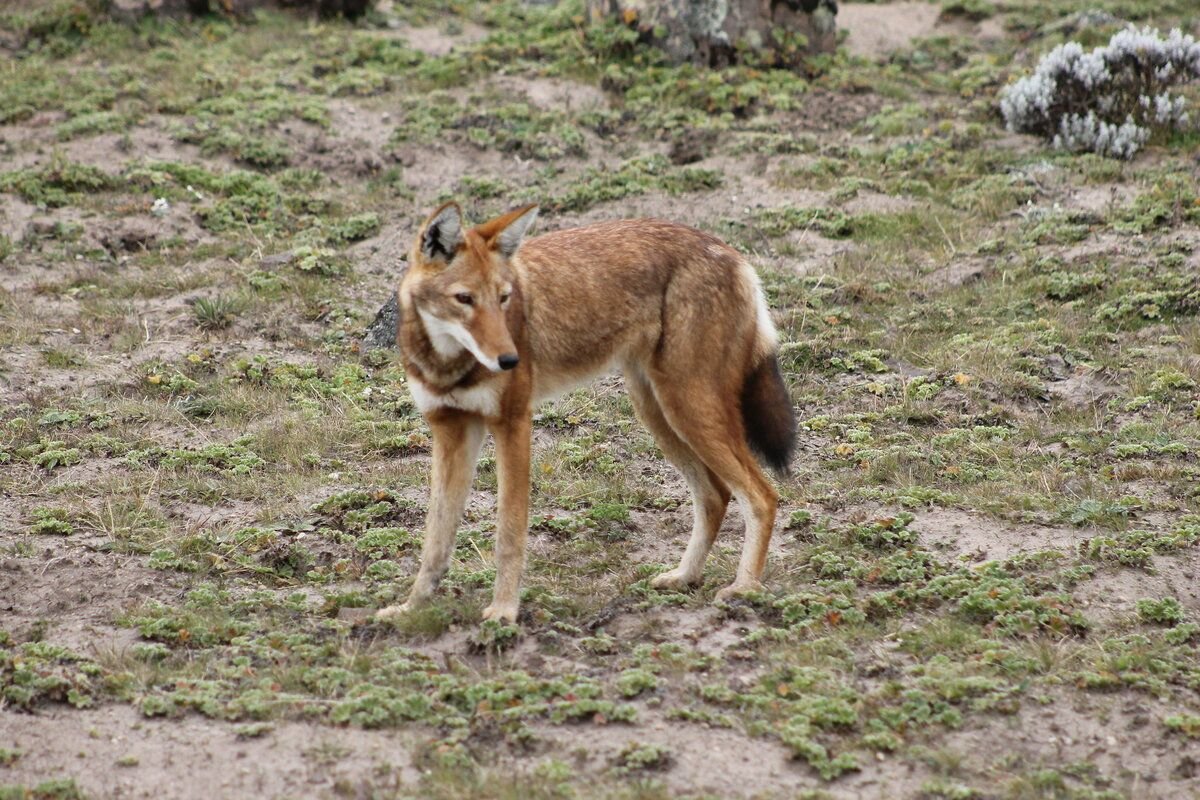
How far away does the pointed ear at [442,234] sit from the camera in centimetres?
572

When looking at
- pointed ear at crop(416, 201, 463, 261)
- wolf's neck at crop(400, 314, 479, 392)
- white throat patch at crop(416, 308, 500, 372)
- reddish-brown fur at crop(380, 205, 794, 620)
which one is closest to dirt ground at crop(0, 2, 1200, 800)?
reddish-brown fur at crop(380, 205, 794, 620)

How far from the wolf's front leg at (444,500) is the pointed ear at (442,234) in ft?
2.96

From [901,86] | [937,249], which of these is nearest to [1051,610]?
[937,249]

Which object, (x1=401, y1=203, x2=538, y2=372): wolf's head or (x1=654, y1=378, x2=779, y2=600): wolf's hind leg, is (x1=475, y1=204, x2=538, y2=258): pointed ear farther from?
(x1=654, y1=378, x2=779, y2=600): wolf's hind leg

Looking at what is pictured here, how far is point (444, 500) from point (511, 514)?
44 centimetres

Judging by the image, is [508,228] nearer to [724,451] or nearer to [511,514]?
[511,514]

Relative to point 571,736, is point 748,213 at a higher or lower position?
higher

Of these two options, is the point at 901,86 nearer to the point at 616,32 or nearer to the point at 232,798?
the point at 616,32

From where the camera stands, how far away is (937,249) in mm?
11148

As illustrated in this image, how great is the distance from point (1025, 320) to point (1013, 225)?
5.79 feet

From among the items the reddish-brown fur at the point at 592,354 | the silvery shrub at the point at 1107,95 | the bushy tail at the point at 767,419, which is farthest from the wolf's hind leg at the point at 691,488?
the silvery shrub at the point at 1107,95

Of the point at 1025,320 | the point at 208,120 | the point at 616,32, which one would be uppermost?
the point at 616,32

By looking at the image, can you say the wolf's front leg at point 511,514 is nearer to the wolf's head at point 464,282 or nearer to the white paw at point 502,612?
the white paw at point 502,612

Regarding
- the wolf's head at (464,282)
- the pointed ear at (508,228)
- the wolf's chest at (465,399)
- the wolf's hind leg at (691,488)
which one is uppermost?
the pointed ear at (508,228)
